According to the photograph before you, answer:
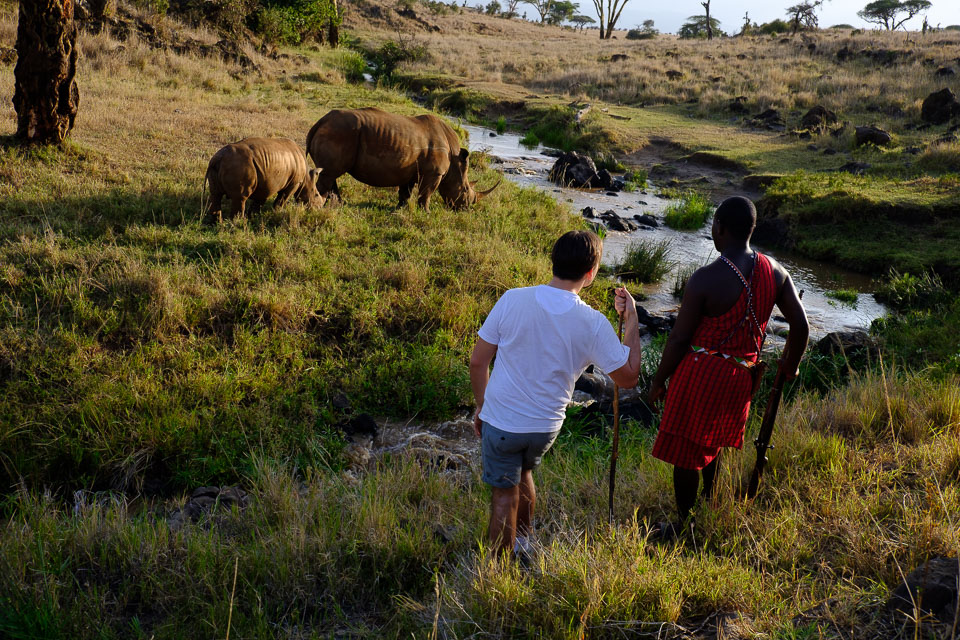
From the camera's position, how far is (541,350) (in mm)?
3105

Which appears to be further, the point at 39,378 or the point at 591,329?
the point at 39,378

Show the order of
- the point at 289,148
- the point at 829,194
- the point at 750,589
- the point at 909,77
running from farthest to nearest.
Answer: the point at 909,77
the point at 829,194
the point at 289,148
the point at 750,589

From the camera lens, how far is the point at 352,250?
308 inches

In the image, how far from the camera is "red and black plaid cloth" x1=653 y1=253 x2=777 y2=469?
3.35 metres

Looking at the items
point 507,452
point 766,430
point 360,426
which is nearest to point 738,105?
point 360,426

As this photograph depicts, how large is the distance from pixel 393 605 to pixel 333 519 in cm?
69

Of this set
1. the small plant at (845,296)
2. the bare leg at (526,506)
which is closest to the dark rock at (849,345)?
the small plant at (845,296)

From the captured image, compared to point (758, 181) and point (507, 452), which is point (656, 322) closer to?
point (507, 452)

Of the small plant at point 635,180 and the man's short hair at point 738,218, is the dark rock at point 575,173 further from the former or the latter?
the man's short hair at point 738,218

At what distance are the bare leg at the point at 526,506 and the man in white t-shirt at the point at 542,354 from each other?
185mm

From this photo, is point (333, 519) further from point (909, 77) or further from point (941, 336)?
point (909, 77)

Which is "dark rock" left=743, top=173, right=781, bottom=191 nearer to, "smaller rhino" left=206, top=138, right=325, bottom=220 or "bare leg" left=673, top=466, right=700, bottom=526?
"smaller rhino" left=206, top=138, right=325, bottom=220

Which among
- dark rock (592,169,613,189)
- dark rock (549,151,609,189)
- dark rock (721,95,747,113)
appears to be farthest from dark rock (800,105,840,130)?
dark rock (549,151,609,189)

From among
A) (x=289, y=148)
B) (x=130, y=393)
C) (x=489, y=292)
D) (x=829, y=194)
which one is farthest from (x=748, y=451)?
(x=829, y=194)
